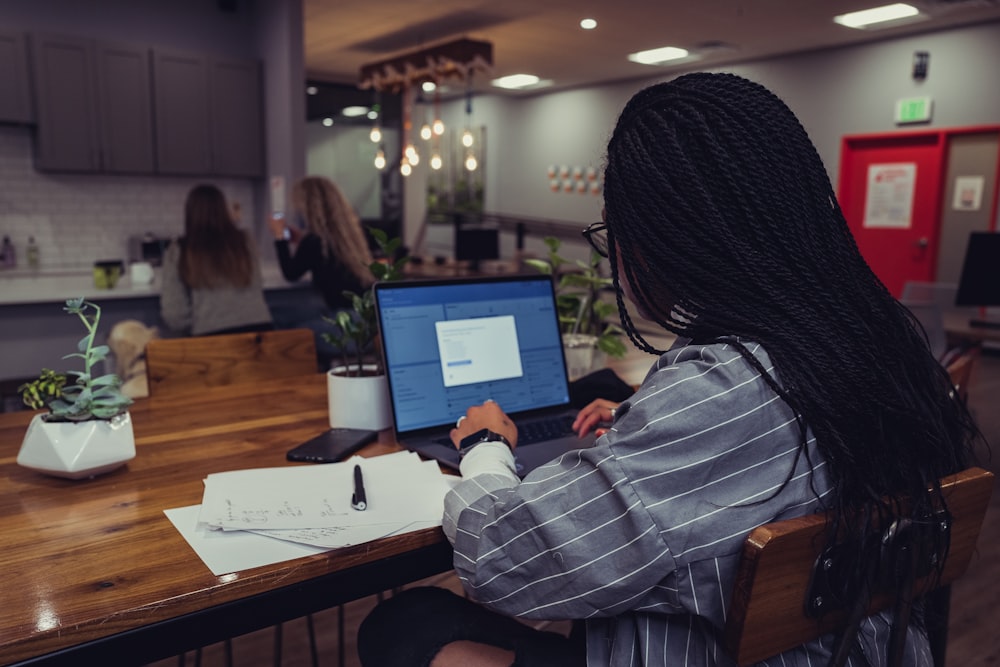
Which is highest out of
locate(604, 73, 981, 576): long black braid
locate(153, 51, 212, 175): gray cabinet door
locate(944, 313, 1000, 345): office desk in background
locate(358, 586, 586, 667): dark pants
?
locate(153, 51, 212, 175): gray cabinet door

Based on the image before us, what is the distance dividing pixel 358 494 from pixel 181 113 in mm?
5108

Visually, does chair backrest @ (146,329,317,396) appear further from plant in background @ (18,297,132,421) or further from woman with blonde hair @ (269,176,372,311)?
woman with blonde hair @ (269,176,372,311)

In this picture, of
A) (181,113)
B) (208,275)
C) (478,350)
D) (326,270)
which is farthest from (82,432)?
(181,113)

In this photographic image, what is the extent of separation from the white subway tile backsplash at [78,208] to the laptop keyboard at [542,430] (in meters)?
5.08

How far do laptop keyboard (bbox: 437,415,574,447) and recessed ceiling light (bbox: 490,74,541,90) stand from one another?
8954 millimetres

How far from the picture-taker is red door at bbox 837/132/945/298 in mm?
7027

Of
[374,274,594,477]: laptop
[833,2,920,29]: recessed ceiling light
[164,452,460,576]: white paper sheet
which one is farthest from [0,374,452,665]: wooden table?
[833,2,920,29]: recessed ceiling light

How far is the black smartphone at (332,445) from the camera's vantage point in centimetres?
124

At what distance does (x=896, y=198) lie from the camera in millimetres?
7309

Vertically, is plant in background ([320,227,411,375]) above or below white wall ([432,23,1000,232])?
below

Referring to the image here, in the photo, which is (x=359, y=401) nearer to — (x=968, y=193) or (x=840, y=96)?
(x=968, y=193)

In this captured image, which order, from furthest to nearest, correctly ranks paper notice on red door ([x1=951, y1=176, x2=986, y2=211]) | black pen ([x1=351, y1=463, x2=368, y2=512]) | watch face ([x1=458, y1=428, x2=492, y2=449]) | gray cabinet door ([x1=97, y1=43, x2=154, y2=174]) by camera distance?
paper notice on red door ([x1=951, y1=176, x2=986, y2=211]) < gray cabinet door ([x1=97, y1=43, x2=154, y2=174]) < watch face ([x1=458, y1=428, x2=492, y2=449]) < black pen ([x1=351, y1=463, x2=368, y2=512])

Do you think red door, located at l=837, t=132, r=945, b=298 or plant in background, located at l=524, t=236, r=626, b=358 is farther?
red door, located at l=837, t=132, r=945, b=298

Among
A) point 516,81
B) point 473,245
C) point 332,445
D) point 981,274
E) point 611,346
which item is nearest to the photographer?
point 332,445
